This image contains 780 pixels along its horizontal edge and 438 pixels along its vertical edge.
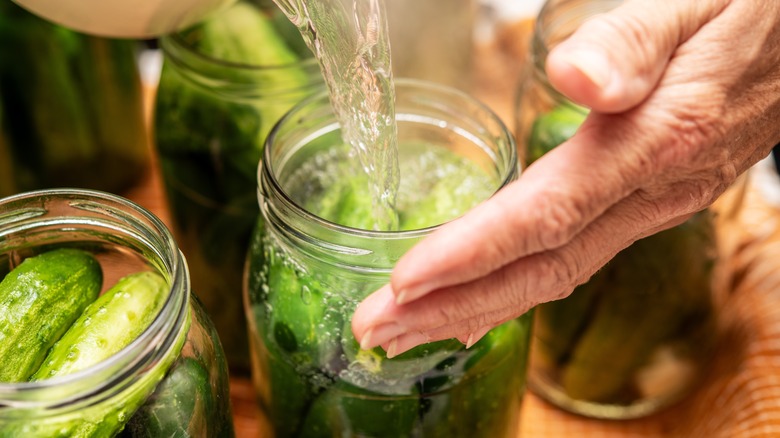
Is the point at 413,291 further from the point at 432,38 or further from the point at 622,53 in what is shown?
the point at 432,38

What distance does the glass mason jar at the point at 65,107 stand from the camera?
0.87 metres

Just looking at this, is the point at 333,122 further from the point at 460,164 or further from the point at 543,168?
the point at 543,168

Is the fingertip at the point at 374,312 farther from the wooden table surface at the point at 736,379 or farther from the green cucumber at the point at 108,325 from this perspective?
the wooden table surface at the point at 736,379

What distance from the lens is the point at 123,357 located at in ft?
1.43

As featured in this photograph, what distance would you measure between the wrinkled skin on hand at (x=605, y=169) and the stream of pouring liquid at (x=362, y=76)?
17 centimetres

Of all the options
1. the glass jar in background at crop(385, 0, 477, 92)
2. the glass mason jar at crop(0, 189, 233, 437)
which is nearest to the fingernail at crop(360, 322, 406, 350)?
the glass mason jar at crop(0, 189, 233, 437)

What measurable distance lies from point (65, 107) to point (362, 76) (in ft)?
1.55

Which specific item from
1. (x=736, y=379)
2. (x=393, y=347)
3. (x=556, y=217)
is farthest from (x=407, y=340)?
(x=736, y=379)

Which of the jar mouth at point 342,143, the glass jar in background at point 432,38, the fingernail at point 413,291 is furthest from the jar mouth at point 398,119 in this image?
the glass jar in background at point 432,38

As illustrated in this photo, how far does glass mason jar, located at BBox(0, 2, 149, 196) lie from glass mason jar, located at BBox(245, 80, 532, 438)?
1.19ft

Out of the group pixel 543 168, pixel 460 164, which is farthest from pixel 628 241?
pixel 460 164

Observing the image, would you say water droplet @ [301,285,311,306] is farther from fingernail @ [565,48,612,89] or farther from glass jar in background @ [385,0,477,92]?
glass jar in background @ [385,0,477,92]

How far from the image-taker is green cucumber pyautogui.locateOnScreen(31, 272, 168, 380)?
0.48 m

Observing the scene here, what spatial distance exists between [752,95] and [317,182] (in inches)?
13.3
